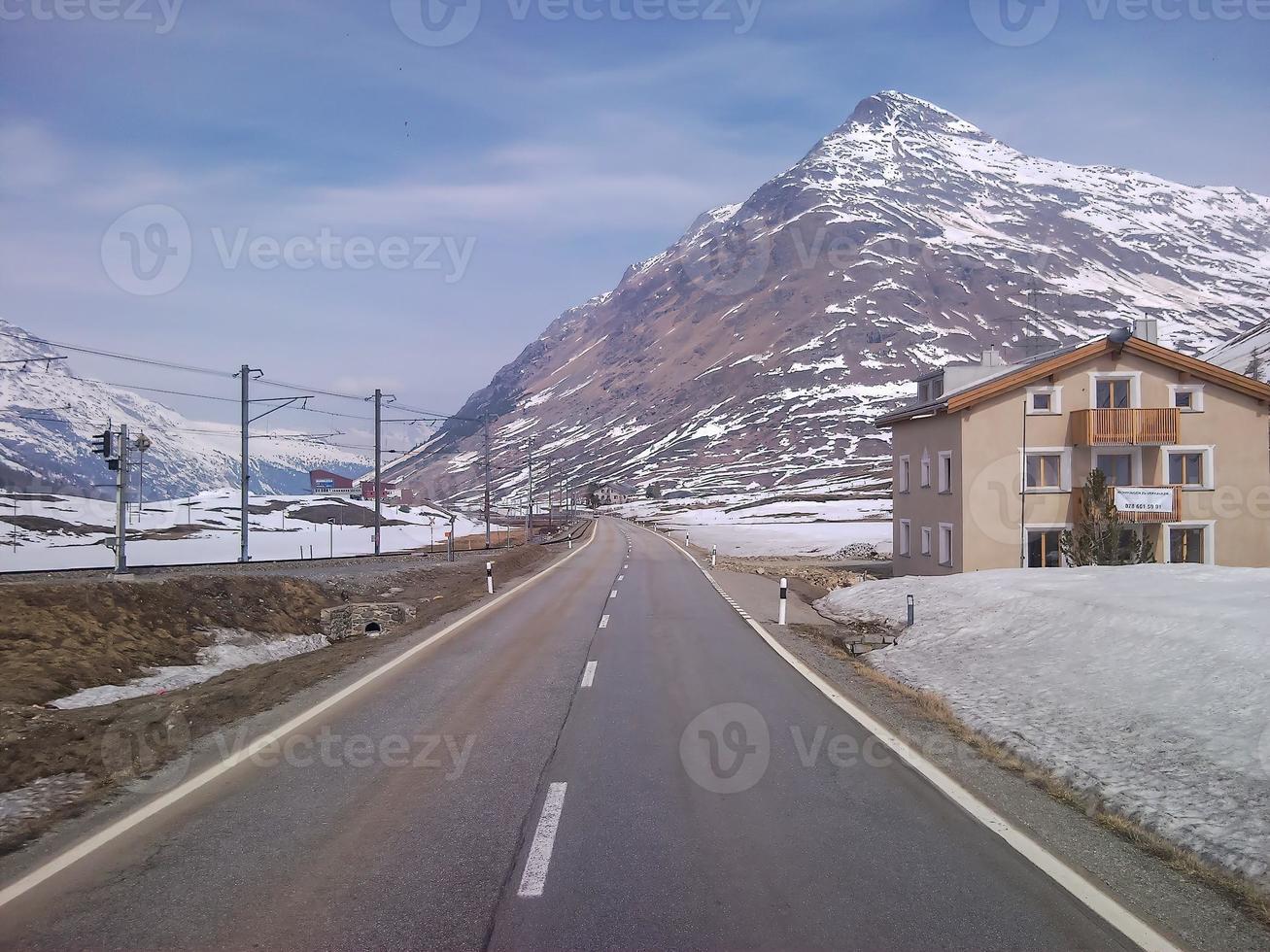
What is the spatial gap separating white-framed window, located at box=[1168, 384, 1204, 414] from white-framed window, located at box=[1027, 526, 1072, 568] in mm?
7827

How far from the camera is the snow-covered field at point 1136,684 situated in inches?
282

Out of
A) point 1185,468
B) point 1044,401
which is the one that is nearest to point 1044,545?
point 1044,401

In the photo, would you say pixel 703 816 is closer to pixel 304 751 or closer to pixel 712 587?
pixel 304 751

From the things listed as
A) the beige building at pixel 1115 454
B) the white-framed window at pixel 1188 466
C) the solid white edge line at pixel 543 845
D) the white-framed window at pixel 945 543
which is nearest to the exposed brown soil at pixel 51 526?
the white-framed window at pixel 945 543

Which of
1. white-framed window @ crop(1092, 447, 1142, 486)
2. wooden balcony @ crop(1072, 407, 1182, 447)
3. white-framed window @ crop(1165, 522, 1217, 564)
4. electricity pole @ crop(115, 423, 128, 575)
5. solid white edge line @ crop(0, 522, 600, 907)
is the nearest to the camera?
solid white edge line @ crop(0, 522, 600, 907)

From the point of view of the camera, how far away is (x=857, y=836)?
21.4 ft

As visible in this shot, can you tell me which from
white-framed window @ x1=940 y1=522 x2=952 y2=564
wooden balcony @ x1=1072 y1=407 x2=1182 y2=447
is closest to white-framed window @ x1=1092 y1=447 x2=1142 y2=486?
wooden balcony @ x1=1072 y1=407 x2=1182 y2=447

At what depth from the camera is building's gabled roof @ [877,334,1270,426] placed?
123 ft

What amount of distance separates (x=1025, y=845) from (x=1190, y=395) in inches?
1586

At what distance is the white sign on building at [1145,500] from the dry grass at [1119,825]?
101 feet

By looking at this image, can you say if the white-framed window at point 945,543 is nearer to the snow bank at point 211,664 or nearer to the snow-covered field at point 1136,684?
the snow-covered field at point 1136,684

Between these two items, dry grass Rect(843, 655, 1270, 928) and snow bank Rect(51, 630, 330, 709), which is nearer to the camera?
dry grass Rect(843, 655, 1270, 928)

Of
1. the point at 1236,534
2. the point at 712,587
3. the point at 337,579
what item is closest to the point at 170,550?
the point at 337,579

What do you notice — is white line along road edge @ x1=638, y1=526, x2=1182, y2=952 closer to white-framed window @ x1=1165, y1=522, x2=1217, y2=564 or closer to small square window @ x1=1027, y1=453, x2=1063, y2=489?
small square window @ x1=1027, y1=453, x2=1063, y2=489
